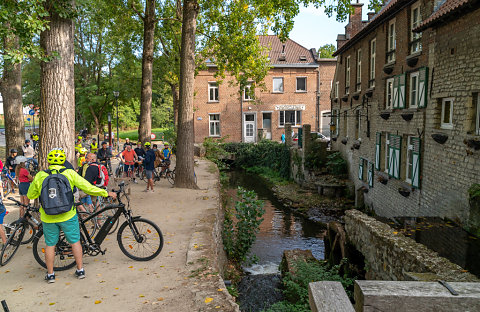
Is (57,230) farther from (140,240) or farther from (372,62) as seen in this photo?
(372,62)

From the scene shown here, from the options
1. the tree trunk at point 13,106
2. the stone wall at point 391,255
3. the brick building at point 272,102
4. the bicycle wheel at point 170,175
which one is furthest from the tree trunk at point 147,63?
the brick building at point 272,102

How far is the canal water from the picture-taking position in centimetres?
862

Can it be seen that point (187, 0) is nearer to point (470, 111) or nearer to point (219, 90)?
point (470, 111)

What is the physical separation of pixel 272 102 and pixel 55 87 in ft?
101

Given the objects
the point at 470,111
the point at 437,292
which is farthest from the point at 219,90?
the point at 437,292

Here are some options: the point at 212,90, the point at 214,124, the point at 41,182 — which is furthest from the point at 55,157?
the point at 212,90

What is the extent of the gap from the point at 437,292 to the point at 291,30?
43.1ft

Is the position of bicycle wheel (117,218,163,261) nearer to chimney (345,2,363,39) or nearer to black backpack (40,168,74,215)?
black backpack (40,168,74,215)

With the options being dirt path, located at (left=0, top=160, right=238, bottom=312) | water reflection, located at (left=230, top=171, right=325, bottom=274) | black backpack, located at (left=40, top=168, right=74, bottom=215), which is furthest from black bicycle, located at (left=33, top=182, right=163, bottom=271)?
water reflection, located at (left=230, top=171, right=325, bottom=274)

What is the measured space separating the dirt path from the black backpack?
45.4 inches

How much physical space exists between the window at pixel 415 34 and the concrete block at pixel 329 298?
1157cm

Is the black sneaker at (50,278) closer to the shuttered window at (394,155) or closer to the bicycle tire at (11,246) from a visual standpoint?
the bicycle tire at (11,246)

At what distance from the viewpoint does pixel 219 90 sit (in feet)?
122

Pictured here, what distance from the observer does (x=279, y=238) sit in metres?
14.4
